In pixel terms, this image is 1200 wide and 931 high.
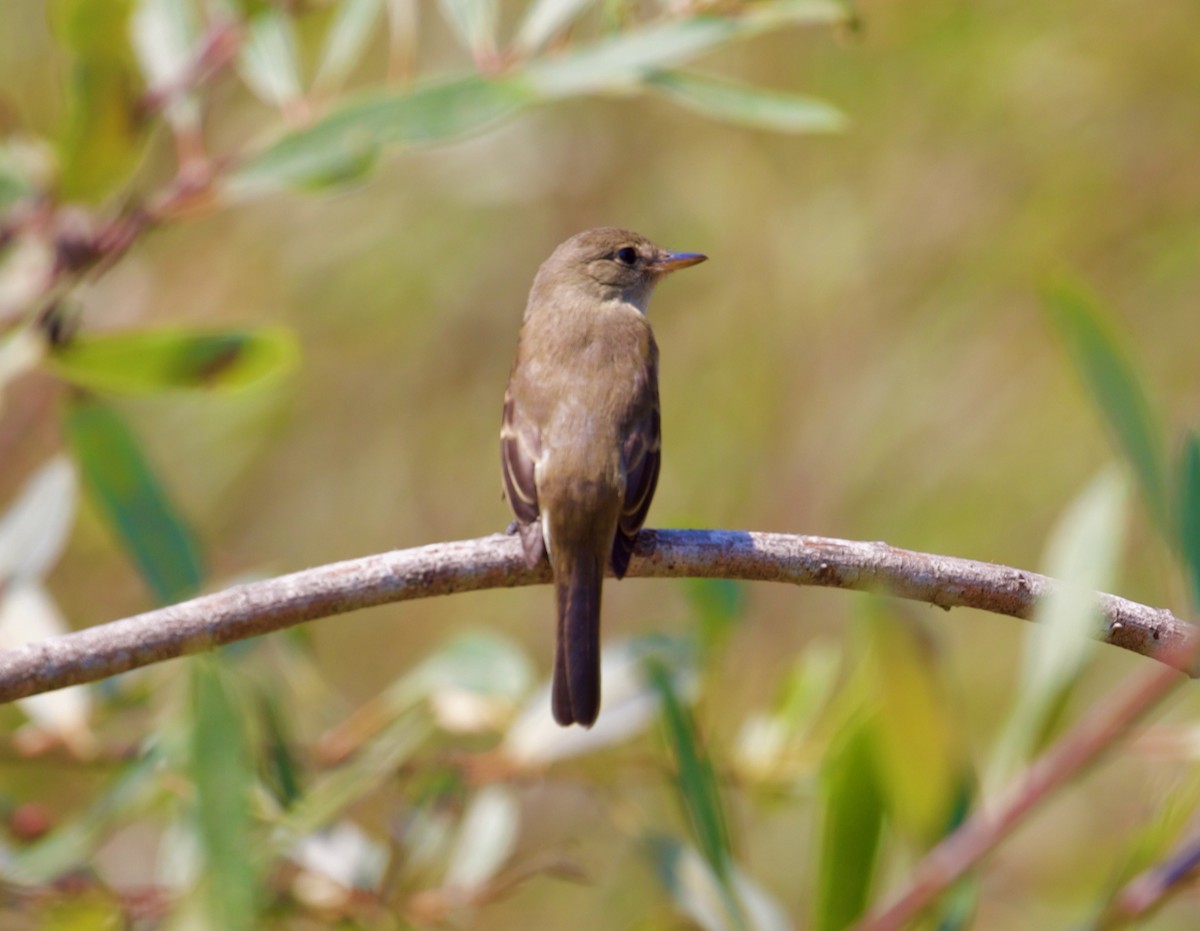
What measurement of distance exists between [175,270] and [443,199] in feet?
3.31

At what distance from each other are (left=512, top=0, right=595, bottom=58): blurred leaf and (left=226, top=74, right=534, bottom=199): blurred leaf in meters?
0.14

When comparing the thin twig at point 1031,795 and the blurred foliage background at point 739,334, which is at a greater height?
the thin twig at point 1031,795

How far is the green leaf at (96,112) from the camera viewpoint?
10.1 ft

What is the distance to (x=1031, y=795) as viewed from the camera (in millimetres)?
1760

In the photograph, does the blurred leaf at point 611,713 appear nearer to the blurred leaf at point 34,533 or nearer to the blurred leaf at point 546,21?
the blurred leaf at point 34,533

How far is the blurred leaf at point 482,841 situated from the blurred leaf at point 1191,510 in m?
1.86

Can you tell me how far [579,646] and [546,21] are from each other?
1.34 metres

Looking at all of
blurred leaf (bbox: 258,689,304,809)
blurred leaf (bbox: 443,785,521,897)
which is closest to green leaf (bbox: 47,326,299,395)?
blurred leaf (bbox: 258,689,304,809)

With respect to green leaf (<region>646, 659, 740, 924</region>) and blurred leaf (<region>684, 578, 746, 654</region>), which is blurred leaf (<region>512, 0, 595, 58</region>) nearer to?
blurred leaf (<region>684, 578, 746, 654</region>)

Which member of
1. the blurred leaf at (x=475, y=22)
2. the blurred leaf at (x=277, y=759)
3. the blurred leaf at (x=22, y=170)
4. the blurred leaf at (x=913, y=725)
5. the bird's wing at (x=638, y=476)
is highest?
the blurred leaf at (x=475, y=22)

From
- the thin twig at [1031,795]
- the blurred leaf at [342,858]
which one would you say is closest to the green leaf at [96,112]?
the blurred leaf at [342,858]

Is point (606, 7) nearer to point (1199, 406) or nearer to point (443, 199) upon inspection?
point (443, 199)

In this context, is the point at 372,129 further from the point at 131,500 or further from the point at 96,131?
the point at 131,500

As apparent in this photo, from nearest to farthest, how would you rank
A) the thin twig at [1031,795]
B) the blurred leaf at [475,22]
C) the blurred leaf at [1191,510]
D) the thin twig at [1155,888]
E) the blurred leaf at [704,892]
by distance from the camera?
the thin twig at [1031,795] < the blurred leaf at [1191,510] < the thin twig at [1155,888] < the blurred leaf at [704,892] < the blurred leaf at [475,22]
